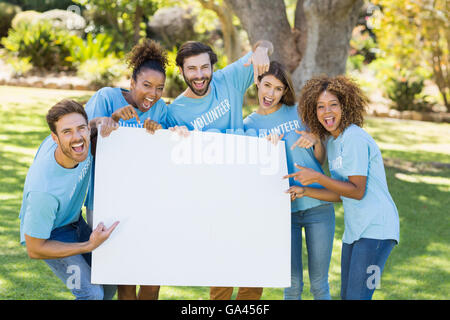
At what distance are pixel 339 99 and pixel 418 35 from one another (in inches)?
420

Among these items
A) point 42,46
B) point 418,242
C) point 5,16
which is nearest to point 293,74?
point 418,242

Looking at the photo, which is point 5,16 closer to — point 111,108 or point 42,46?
point 42,46

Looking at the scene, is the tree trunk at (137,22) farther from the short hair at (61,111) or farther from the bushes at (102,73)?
the short hair at (61,111)

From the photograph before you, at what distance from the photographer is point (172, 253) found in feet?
10.1

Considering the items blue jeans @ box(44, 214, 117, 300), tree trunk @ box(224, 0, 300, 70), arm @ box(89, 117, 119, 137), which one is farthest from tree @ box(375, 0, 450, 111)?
blue jeans @ box(44, 214, 117, 300)

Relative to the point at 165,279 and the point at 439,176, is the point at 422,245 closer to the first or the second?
the point at 439,176

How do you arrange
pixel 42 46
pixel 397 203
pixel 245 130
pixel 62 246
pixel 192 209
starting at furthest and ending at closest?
pixel 42 46, pixel 397 203, pixel 245 130, pixel 192 209, pixel 62 246

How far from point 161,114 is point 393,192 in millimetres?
4841

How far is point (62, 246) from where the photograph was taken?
286cm

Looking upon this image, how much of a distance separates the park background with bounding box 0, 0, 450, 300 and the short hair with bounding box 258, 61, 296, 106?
1.30 feet

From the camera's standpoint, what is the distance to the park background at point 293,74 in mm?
5043

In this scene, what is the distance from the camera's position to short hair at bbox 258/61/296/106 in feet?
10.7

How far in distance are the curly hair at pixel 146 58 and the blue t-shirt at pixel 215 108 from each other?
250 mm
